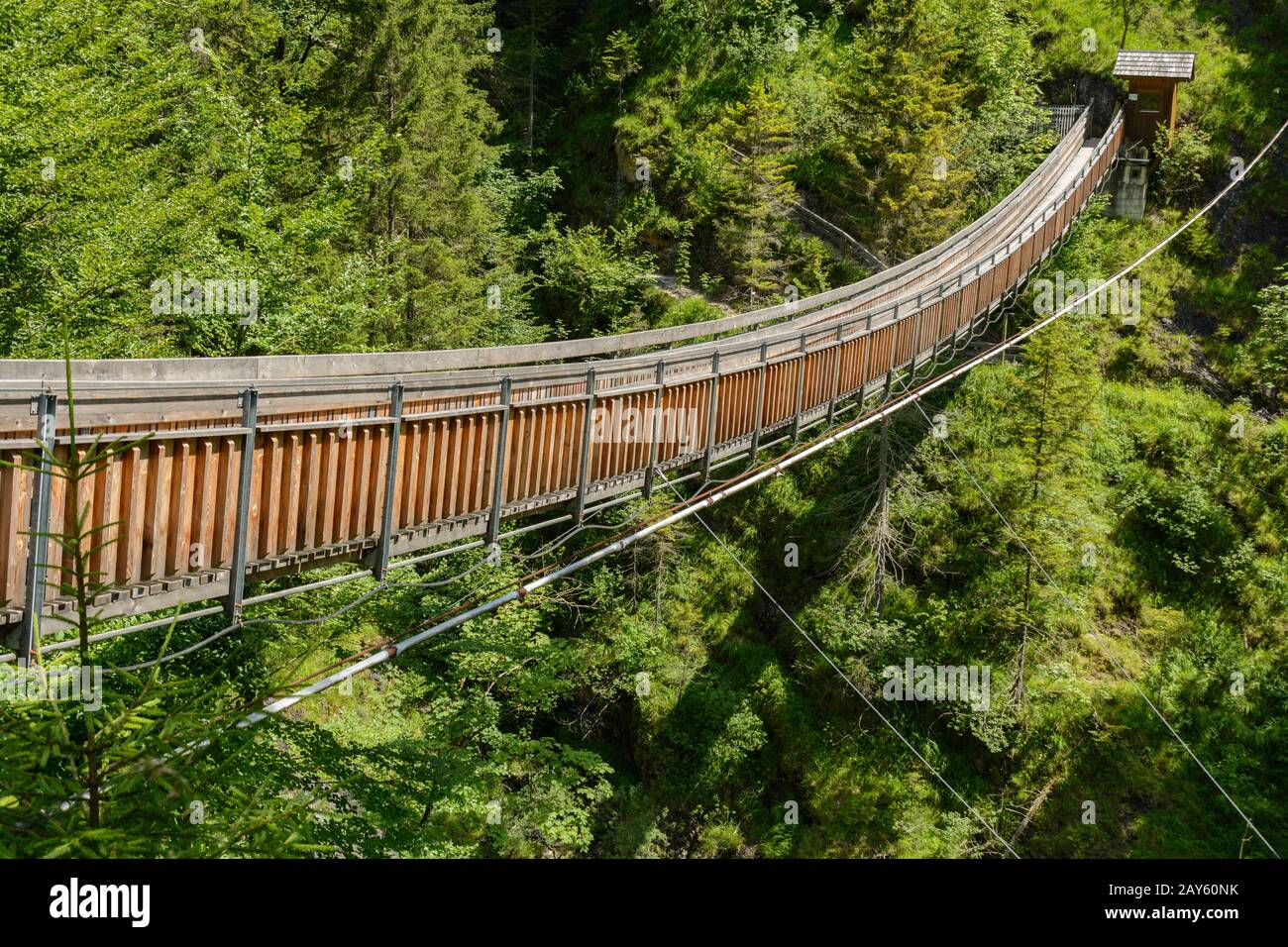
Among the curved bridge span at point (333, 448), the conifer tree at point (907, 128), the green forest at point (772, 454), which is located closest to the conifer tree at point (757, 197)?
the green forest at point (772, 454)

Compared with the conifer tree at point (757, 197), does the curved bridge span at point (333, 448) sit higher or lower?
lower

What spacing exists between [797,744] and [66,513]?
1710 cm

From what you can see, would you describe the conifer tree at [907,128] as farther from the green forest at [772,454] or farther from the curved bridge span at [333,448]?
the curved bridge span at [333,448]

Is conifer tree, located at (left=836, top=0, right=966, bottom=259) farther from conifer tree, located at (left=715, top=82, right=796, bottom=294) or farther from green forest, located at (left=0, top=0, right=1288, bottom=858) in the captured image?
conifer tree, located at (left=715, top=82, right=796, bottom=294)

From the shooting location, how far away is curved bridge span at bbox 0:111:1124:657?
4.50 m

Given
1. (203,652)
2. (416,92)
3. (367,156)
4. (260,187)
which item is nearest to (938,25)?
(416,92)

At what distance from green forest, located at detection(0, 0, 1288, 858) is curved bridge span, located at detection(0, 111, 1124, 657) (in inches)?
162

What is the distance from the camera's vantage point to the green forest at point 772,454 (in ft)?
43.9

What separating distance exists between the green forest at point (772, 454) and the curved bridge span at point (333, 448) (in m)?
4.11

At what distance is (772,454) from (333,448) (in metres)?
15.3

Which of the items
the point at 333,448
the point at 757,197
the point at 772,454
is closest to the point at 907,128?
the point at 757,197

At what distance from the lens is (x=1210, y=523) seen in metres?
19.6

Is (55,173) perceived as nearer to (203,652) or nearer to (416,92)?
(203,652)

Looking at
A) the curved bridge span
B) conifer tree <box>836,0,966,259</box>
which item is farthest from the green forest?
the curved bridge span
